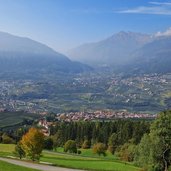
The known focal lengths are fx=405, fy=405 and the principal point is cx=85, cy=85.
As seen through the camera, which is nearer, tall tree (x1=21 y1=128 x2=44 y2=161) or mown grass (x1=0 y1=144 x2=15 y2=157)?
tall tree (x1=21 y1=128 x2=44 y2=161)

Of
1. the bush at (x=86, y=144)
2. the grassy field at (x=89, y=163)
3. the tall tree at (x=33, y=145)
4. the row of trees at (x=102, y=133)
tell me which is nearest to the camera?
the grassy field at (x=89, y=163)

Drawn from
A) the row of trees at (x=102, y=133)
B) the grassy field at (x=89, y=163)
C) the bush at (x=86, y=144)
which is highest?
the grassy field at (x=89, y=163)

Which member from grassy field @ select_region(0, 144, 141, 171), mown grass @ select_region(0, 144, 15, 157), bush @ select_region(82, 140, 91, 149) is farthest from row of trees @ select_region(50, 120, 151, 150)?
grassy field @ select_region(0, 144, 141, 171)

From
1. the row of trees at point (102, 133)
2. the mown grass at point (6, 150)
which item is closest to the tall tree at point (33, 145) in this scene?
the mown grass at point (6, 150)

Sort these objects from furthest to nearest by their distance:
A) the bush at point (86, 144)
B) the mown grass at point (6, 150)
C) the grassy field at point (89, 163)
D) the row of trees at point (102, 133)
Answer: the bush at point (86, 144) < the row of trees at point (102, 133) < the mown grass at point (6, 150) < the grassy field at point (89, 163)

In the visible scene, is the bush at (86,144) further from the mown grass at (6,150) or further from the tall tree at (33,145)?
the tall tree at (33,145)

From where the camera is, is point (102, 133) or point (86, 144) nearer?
point (86, 144)

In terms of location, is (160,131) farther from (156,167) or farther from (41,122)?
(41,122)

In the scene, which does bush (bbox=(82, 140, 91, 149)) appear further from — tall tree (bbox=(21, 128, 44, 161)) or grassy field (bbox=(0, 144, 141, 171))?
tall tree (bbox=(21, 128, 44, 161))

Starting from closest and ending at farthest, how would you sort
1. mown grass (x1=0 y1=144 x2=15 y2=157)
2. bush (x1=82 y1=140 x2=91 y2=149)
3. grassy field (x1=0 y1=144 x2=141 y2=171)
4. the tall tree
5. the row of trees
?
grassy field (x1=0 y1=144 x2=141 y2=171)
the tall tree
mown grass (x1=0 y1=144 x2=15 y2=157)
the row of trees
bush (x1=82 y1=140 x2=91 y2=149)

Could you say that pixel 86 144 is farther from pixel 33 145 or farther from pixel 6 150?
pixel 33 145

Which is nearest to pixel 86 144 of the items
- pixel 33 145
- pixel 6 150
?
pixel 6 150
